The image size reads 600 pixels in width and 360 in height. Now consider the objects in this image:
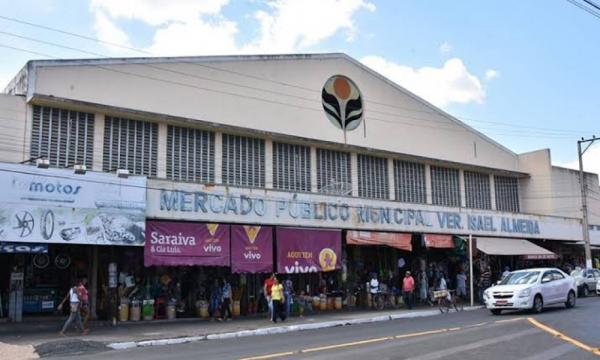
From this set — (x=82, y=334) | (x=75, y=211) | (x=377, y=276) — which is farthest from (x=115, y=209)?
(x=377, y=276)

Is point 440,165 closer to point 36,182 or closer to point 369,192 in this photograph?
point 369,192

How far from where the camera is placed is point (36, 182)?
58.7ft

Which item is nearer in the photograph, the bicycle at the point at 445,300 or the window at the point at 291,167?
the bicycle at the point at 445,300

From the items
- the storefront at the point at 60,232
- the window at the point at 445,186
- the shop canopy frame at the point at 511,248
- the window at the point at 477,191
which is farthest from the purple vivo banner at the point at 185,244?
the window at the point at 477,191

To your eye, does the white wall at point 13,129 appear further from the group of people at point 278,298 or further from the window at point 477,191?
the window at point 477,191

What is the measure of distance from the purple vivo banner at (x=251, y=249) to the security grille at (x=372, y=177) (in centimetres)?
669

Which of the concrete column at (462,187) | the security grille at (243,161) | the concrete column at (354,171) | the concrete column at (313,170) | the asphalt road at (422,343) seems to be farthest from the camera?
the concrete column at (462,187)

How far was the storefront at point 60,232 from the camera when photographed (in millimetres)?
17488

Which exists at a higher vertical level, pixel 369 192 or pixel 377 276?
pixel 369 192

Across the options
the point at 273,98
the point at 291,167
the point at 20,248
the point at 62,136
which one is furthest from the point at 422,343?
the point at 273,98

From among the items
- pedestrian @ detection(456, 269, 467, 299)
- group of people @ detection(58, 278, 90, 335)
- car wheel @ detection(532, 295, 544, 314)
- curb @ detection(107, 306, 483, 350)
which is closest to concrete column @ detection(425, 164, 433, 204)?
pedestrian @ detection(456, 269, 467, 299)

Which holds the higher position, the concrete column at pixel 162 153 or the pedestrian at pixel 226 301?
the concrete column at pixel 162 153

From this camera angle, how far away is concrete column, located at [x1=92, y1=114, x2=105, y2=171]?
20909 millimetres

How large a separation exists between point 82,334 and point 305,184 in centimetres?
1206
